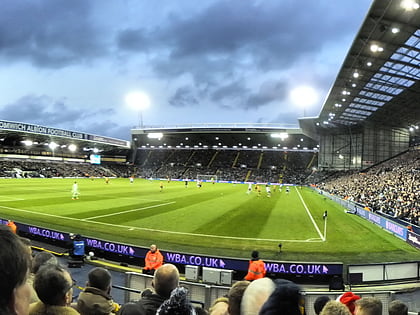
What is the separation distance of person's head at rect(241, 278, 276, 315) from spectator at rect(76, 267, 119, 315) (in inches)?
104

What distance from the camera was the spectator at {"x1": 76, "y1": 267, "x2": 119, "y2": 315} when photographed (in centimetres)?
371

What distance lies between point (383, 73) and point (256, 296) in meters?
32.4

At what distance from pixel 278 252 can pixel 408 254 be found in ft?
23.4

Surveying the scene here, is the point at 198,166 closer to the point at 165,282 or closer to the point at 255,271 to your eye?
the point at 255,271

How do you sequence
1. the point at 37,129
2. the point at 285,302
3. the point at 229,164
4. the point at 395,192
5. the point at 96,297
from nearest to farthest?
the point at 285,302 → the point at 96,297 → the point at 395,192 → the point at 37,129 → the point at 229,164

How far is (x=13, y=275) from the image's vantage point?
1.48 m

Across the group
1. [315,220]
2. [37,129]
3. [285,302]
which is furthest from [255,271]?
[37,129]

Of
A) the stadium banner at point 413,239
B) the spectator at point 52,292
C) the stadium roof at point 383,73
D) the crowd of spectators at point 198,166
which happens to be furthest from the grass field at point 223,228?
the crowd of spectators at point 198,166

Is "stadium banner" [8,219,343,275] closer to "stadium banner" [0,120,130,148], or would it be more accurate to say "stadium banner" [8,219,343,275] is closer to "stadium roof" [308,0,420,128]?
"stadium roof" [308,0,420,128]

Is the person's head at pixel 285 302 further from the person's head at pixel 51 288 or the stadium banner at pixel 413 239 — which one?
the stadium banner at pixel 413 239

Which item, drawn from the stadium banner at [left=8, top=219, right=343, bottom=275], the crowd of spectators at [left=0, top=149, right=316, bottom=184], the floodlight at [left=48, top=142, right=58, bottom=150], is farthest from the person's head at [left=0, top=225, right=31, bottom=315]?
the floodlight at [left=48, top=142, right=58, bottom=150]

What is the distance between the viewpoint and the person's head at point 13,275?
4.72 feet

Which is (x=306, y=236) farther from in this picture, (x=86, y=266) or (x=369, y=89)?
(x=369, y=89)

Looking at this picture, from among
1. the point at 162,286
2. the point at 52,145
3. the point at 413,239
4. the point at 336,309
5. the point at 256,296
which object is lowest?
the point at 413,239
